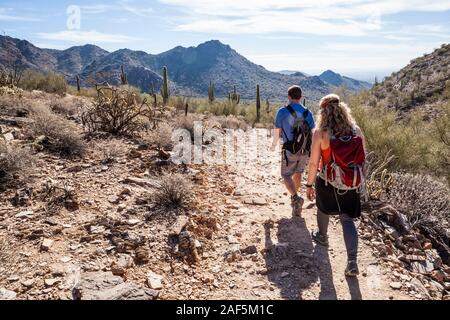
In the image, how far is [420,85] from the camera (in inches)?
1111

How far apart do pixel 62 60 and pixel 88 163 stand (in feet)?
460

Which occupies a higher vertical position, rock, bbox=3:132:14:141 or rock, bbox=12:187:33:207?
rock, bbox=3:132:14:141

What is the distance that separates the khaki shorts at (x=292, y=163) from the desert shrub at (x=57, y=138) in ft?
13.1

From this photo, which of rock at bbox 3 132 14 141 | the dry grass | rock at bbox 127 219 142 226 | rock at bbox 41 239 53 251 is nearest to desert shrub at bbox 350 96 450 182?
the dry grass

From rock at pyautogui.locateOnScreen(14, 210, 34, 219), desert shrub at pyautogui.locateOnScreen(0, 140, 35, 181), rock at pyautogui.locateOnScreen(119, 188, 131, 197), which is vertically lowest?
rock at pyautogui.locateOnScreen(14, 210, 34, 219)

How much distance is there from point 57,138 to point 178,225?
12.4ft

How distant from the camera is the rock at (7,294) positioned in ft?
10.4

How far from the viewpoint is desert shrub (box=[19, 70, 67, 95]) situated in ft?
69.6

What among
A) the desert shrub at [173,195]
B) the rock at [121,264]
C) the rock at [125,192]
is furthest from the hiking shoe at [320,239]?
the rock at [125,192]

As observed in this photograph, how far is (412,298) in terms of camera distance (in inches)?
143

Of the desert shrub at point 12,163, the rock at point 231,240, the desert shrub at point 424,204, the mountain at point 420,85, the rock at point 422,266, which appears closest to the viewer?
the rock at point 422,266

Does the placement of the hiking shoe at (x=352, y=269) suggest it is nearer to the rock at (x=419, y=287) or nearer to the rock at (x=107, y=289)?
the rock at (x=419, y=287)

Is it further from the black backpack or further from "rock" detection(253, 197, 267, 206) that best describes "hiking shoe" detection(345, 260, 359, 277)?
"rock" detection(253, 197, 267, 206)

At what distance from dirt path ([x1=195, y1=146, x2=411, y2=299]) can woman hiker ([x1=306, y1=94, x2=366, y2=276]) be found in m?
0.27
